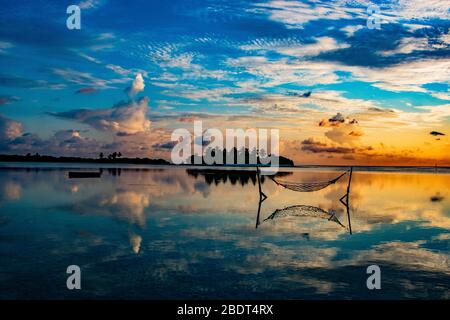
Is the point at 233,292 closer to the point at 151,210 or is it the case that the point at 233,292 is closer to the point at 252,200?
the point at 151,210

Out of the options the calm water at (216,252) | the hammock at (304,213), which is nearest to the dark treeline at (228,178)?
the hammock at (304,213)

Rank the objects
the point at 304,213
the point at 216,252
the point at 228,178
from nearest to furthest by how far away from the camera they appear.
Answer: the point at 216,252 → the point at 304,213 → the point at 228,178

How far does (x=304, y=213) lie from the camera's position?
20703mm

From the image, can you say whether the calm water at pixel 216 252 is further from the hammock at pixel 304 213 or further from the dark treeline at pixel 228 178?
the dark treeline at pixel 228 178

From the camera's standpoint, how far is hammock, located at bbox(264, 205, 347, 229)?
19.4 metres

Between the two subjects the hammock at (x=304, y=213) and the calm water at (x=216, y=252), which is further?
the hammock at (x=304, y=213)

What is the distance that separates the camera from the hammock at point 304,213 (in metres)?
19.4

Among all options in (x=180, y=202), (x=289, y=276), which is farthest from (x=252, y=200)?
(x=289, y=276)

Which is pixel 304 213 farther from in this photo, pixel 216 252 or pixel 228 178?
pixel 228 178

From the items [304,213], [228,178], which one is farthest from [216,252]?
[228,178]
